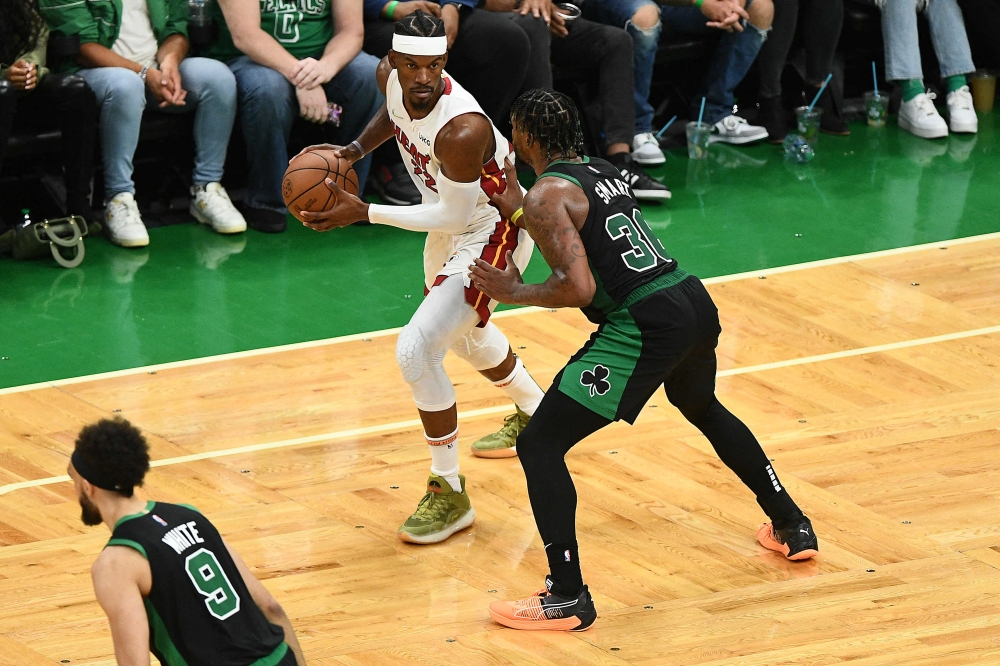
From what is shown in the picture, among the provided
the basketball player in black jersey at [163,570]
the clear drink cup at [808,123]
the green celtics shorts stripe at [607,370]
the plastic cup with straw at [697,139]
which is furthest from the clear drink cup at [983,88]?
the basketball player in black jersey at [163,570]

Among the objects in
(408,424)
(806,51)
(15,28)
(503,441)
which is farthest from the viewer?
(806,51)

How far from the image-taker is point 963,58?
32.5 ft

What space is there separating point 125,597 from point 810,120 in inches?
284

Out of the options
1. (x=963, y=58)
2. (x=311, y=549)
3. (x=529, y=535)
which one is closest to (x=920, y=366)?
(x=529, y=535)

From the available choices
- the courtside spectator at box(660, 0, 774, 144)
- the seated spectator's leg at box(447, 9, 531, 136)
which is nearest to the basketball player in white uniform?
the seated spectator's leg at box(447, 9, 531, 136)

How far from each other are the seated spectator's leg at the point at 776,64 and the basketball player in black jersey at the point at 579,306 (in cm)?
521

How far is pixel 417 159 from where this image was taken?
5.27m

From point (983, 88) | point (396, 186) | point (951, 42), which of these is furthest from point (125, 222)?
point (983, 88)

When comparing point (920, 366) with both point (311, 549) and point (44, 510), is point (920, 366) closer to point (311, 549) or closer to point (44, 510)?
point (311, 549)

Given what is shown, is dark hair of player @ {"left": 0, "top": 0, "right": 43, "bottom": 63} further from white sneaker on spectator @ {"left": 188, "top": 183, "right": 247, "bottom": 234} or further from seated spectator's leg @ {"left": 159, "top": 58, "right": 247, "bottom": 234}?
white sneaker on spectator @ {"left": 188, "top": 183, "right": 247, "bottom": 234}

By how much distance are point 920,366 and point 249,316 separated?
10.1ft

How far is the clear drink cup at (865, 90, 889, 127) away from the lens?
32.7 ft

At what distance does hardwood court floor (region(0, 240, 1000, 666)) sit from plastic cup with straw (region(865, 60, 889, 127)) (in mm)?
Result: 3099

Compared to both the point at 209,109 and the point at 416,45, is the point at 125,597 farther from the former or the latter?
the point at 209,109
